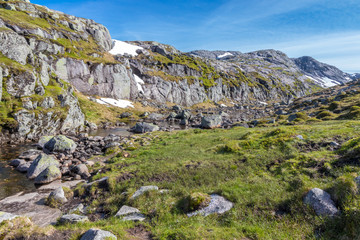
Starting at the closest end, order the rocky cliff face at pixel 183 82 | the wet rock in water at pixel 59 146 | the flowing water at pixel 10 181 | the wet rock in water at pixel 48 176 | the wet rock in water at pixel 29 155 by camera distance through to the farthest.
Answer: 1. the flowing water at pixel 10 181
2. the wet rock in water at pixel 48 176
3. the wet rock in water at pixel 29 155
4. the wet rock in water at pixel 59 146
5. the rocky cliff face at pixel 183 82

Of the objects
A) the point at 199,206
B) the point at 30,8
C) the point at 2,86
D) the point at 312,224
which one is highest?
the point at 30,8

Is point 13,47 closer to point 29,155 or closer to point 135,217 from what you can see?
point 29,155

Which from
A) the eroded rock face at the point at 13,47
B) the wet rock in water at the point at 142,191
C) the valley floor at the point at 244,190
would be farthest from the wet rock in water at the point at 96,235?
the eroded rock face at the point at 13,47

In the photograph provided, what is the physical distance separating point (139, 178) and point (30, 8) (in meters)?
133

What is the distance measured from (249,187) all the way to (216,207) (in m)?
2.53

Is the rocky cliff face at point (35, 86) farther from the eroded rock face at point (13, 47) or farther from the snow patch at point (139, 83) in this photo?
the snow patch at point (139, 83)

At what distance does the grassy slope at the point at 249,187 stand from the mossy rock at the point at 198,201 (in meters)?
0.71

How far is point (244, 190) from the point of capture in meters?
10.3

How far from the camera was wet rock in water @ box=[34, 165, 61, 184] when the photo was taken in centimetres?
1819

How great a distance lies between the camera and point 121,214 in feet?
34.1

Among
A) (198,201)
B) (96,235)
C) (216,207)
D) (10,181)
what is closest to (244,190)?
(216,207)

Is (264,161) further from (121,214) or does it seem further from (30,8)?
(30,8)

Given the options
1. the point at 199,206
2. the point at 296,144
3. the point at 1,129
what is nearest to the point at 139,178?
the point at 199,206

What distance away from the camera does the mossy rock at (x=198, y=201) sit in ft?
31.7
